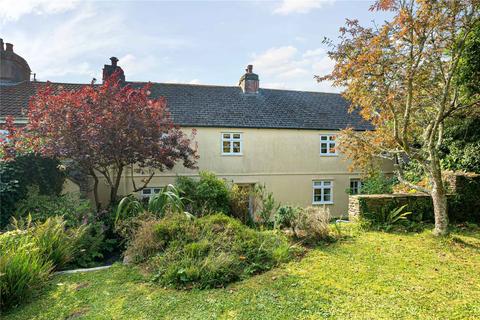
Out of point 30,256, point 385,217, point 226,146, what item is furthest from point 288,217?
point 226,146

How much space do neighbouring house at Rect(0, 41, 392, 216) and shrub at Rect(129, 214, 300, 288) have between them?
8.80 metres

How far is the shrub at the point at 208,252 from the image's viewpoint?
4.79 meters

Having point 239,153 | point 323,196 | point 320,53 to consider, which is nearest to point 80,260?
point 320,53

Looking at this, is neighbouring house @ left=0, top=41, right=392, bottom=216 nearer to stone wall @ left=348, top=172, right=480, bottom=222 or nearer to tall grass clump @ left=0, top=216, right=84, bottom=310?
stone wall @ left=348, top=172, right=480, bottom=222

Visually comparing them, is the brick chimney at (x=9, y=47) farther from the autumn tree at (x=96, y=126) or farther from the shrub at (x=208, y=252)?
the shrub at (x=208, y=252)

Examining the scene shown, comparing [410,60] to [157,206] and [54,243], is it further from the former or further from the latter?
[54,243]

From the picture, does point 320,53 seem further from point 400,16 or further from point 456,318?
point 456,318

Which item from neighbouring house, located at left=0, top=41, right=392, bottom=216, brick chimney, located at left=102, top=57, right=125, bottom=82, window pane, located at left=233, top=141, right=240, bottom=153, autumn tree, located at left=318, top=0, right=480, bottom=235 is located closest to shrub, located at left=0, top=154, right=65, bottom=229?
neighbouring house, located at left=0, top=41, right=392, bottom=216

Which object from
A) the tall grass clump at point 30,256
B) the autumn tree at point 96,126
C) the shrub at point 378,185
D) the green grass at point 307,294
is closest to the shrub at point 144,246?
the green grass at point 307,294

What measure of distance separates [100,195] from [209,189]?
21.2ft

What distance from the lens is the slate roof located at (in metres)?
15.0

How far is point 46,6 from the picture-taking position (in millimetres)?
Result: 6570

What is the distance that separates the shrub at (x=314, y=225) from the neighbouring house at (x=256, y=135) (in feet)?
28.9

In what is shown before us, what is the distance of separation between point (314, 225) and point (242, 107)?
431 inches
